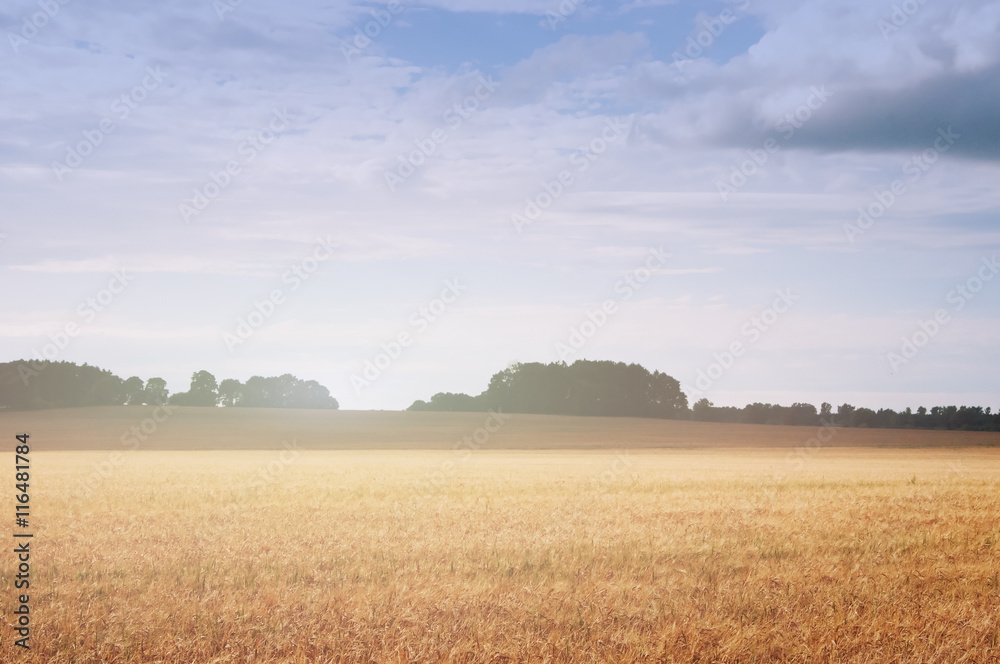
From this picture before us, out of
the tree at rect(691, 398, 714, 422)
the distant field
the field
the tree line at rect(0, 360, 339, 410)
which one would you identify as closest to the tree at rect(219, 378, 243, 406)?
the tree line at rect(0, 360, 339, 410)

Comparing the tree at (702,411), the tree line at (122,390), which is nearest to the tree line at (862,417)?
the tree at (702,411)

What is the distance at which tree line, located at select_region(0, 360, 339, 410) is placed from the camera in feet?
348

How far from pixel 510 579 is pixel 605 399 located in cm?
10251

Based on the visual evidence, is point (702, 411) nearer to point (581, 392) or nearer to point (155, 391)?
point (581, 392)

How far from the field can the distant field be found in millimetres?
49210

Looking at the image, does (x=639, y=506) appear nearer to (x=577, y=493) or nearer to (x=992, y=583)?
(x=577, y=493)

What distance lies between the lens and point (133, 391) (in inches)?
4528

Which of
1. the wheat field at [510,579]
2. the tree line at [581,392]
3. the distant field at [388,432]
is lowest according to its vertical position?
the distant field at [388,432]

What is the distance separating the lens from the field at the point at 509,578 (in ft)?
25.3

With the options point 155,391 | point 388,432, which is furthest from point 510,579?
point 155,391

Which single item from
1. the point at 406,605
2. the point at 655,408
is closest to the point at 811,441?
the point at 655,408

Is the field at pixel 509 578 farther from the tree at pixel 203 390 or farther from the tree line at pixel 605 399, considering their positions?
the tree at pixel 203 390

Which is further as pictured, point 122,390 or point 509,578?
point 122,390

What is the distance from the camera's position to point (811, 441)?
74.4m
